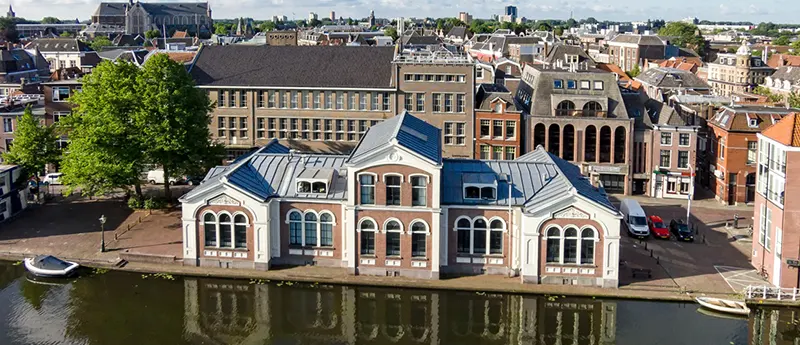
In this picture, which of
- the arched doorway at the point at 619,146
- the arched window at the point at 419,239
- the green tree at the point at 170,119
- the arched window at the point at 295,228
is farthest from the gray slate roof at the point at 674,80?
the arched window at the point at 295,228

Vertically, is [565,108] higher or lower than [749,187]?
higher

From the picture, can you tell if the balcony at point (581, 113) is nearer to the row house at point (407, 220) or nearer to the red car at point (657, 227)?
the red car at point (657, 227)

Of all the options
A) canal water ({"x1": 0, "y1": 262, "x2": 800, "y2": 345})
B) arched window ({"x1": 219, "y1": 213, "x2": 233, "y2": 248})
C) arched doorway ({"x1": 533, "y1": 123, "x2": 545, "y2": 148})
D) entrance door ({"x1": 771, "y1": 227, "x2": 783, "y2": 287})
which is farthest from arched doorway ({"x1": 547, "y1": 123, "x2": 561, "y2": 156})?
arched window ({"x1": 219, "y1": 213, "x2": 233, "y2": 248})

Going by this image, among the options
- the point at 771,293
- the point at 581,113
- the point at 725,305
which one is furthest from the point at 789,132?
the point at 581,113

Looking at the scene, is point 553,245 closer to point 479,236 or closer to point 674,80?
point 479,236

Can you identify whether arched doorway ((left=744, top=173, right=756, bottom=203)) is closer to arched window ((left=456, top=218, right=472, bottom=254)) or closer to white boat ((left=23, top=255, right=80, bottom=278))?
arched window ((left=456, top=218, right=472, bottom=254))

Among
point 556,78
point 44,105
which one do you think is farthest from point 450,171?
point 44,105
